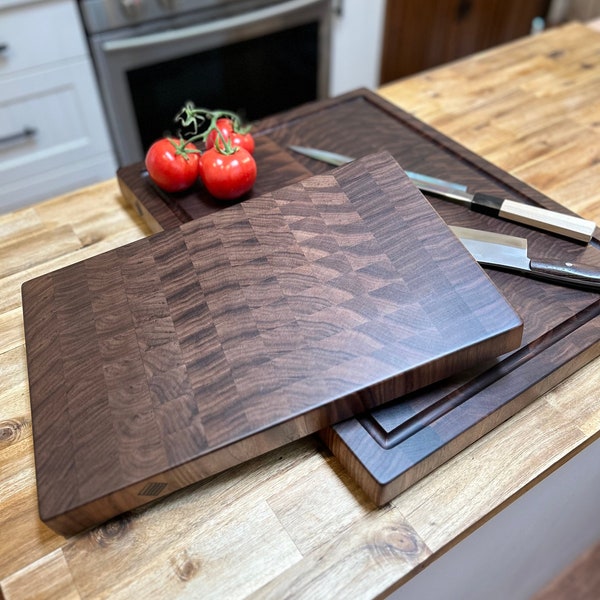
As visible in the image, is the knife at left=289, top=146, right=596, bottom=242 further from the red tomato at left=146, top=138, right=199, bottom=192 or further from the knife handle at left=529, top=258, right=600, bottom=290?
the red tomato at left=146, top=138, right=199, bottom=192

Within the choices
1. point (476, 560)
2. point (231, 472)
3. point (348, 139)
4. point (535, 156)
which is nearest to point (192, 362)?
point (231, 472)

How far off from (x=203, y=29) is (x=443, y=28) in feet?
3.04

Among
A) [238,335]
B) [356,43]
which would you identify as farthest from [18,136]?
[238,335]

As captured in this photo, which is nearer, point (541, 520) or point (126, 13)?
point (541, 520)

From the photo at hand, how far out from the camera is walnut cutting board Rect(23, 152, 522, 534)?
44 centimetres

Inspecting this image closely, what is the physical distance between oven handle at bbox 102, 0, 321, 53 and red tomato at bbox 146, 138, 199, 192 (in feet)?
2.35

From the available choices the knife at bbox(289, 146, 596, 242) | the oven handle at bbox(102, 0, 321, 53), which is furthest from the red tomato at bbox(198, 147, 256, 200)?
the oven handle at bbox(102, 0, 321, 53)

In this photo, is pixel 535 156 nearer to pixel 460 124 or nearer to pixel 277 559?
pixel 460 124

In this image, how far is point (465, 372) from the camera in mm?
514

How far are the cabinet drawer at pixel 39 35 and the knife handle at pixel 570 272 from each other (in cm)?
113

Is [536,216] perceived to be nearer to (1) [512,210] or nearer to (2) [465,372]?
(1) [512,210]

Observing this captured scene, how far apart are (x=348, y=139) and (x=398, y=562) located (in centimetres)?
58

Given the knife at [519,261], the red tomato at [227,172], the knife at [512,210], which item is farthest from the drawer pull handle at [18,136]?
the knife at [519,261]

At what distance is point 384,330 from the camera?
48cm
